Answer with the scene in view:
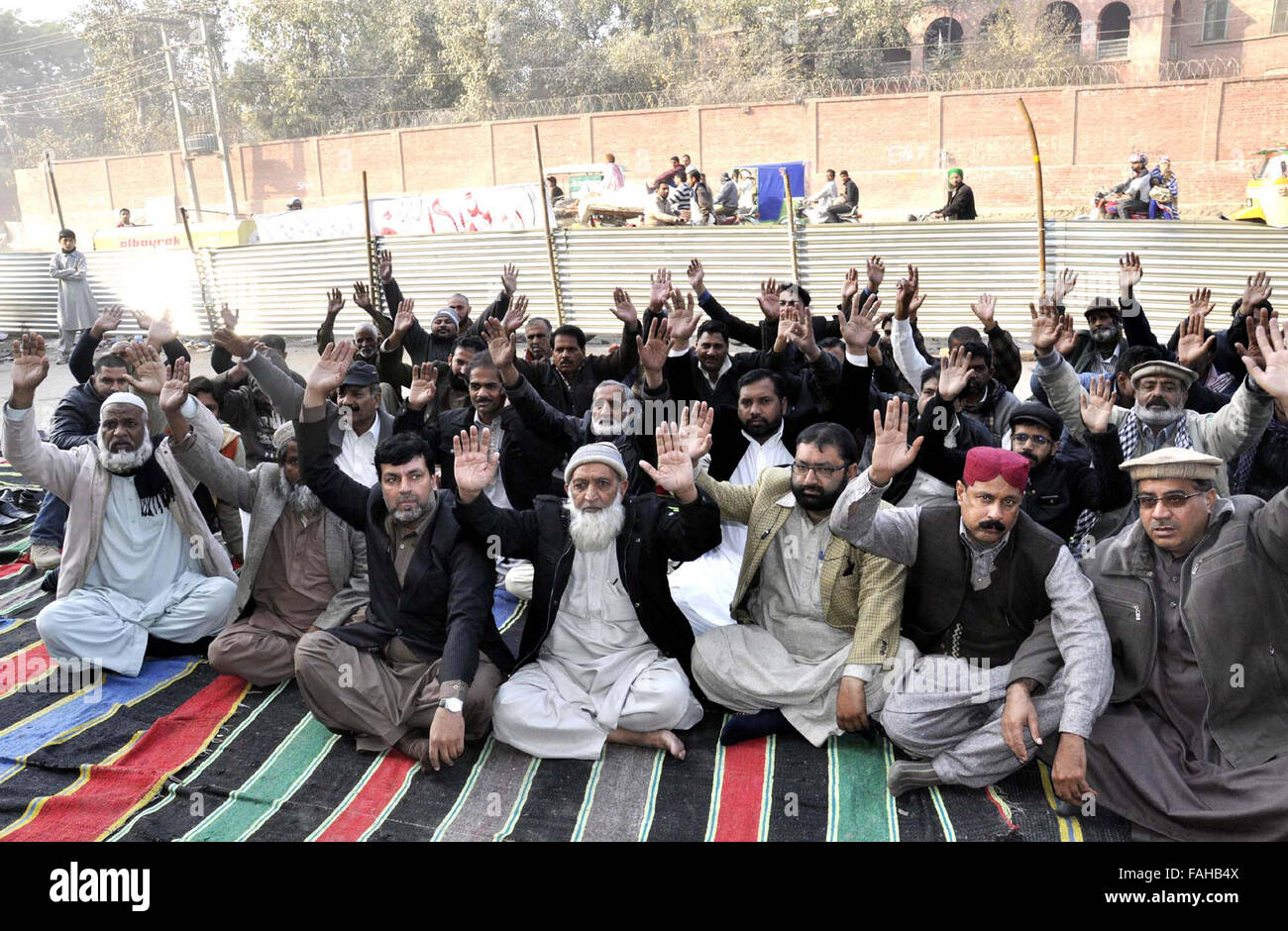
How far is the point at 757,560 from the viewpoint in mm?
4246

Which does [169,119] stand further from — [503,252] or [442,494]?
[442,494]

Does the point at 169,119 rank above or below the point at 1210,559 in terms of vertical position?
above

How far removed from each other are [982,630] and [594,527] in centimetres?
149

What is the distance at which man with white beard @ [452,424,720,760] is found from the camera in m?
4.02

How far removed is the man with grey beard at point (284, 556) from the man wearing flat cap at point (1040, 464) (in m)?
2.55

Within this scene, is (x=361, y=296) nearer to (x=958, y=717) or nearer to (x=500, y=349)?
(x=500, y=349)

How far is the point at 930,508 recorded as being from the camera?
13.0ft

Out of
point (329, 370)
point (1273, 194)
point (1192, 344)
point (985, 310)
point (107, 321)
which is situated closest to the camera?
point (329, 370)

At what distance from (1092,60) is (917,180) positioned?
831cm

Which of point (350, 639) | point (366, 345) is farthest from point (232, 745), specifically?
point (366, 345)

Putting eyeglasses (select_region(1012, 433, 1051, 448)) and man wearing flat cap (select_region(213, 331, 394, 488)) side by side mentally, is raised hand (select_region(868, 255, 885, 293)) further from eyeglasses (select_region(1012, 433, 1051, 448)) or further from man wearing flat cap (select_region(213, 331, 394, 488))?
man wearing flat cap (select_region(213, 331, 394, 488))

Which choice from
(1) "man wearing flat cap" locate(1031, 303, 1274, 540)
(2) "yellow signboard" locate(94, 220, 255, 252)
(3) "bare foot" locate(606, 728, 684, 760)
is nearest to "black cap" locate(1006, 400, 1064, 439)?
(1) "man wearing flat cap" locate(1031, 303, 1274, 540)

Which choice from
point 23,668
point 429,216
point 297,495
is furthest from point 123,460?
point 429,216

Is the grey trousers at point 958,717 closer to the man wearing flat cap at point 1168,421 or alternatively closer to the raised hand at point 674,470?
the raised hand at point 674,470
